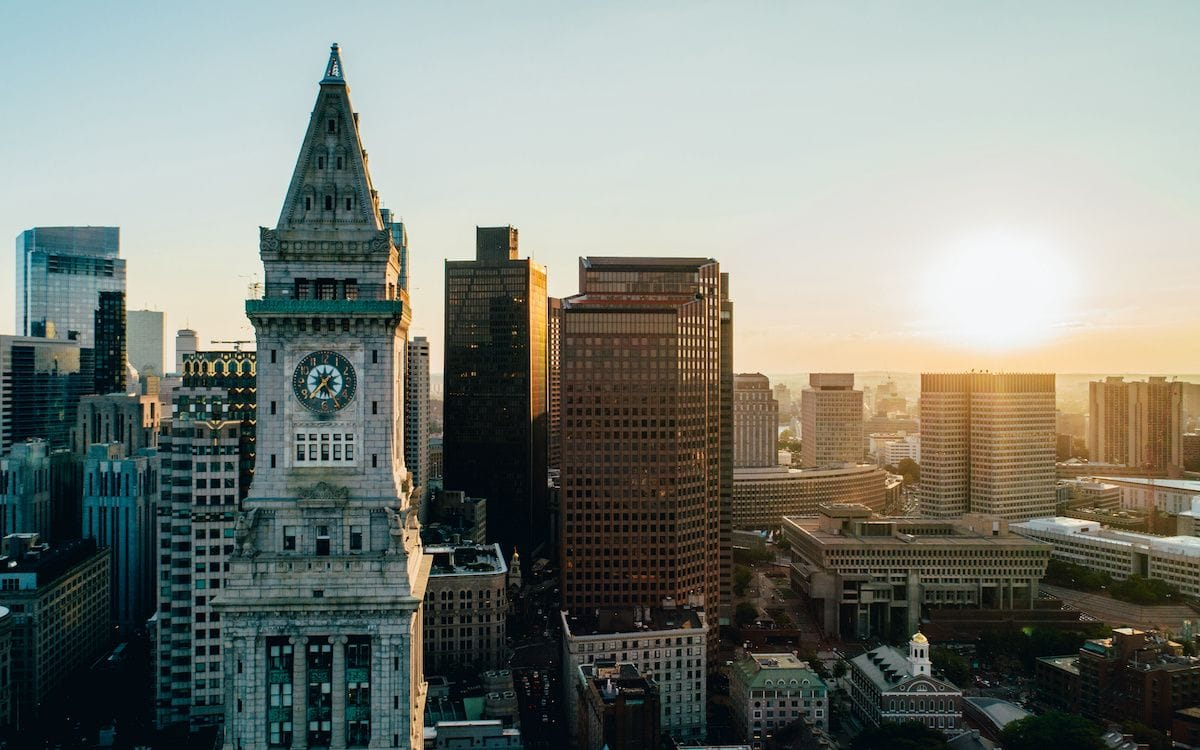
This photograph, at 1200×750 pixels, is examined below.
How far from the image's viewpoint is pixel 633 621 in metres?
138

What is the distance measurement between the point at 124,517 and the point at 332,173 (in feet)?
452

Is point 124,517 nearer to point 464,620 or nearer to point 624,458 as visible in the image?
point 464,620

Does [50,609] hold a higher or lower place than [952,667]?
higher

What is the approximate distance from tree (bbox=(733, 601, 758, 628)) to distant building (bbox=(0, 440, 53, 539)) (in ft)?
444

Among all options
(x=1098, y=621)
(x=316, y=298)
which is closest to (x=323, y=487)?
(x=316, y=298)

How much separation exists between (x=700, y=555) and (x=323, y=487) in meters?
109

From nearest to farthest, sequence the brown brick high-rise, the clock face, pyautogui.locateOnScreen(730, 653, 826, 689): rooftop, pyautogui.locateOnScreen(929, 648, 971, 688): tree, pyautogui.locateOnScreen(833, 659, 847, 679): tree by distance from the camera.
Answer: the clock face < pyautogui.locateOnScreen(730, 653, 826, 689): rooftop < pyautogui.locateOnScreen(929, 648, 971, 688): tree < the brown brick high-rise < pyautogui.locateOnScreen(833, 659, 847, 679): tree

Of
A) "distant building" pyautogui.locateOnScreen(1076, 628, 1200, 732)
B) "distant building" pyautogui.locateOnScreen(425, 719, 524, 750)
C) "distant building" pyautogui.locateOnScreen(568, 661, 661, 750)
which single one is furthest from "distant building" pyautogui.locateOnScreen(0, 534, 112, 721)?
"distant building" pyautogui.locateOnScreen(1076, 628, 1200, 732)

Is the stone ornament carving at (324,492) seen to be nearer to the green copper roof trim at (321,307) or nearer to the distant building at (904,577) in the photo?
the green copper roof trim at (321,307)

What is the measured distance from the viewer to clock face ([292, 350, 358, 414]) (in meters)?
64.4

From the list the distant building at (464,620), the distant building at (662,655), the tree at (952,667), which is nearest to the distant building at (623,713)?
the distant building at (662,655)

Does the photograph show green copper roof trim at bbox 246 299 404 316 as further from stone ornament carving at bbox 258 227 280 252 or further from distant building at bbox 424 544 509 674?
distant building at bbox 424 544 509 674

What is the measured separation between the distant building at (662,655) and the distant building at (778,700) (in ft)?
25.4

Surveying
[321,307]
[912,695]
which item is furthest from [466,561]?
[321,307]
